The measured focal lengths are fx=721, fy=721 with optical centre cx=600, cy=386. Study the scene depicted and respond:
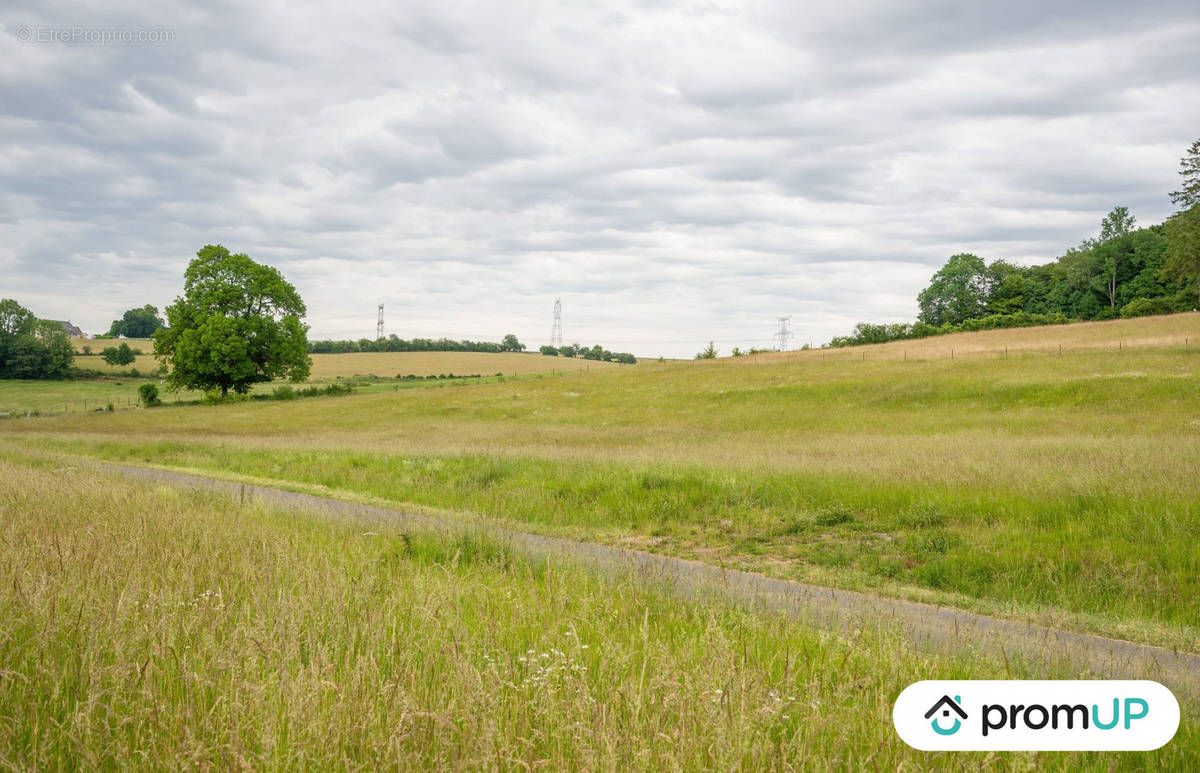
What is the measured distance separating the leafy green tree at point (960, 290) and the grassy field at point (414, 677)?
125 meters

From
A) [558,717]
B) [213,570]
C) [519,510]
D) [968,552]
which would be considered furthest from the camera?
[519,510]

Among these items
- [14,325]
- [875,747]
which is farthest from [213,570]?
[14,325]

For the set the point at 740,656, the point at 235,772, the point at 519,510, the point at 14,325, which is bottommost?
the point at 519,510

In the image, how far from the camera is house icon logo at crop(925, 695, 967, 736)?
364 centimetres

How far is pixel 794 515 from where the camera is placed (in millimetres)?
13266

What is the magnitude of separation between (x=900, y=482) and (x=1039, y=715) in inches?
432

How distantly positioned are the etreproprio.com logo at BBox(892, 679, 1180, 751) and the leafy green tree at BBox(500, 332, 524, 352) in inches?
5582

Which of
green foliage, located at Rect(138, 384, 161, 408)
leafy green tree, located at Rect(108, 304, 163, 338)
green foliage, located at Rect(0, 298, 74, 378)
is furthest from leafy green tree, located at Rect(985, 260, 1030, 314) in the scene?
leafy green tree, located at Rect(108, 304, 163, 338)

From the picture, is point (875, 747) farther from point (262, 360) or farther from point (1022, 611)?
point (262, 360)

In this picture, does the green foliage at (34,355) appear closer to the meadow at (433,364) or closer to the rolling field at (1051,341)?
the meadow at (433,364)

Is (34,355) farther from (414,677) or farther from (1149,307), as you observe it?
(1149,307)

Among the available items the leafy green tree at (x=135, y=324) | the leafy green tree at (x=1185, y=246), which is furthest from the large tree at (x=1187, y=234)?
the leafy green tree at (x=135, y=324)

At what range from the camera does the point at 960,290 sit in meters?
118

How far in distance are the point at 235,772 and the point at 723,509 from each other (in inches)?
472
